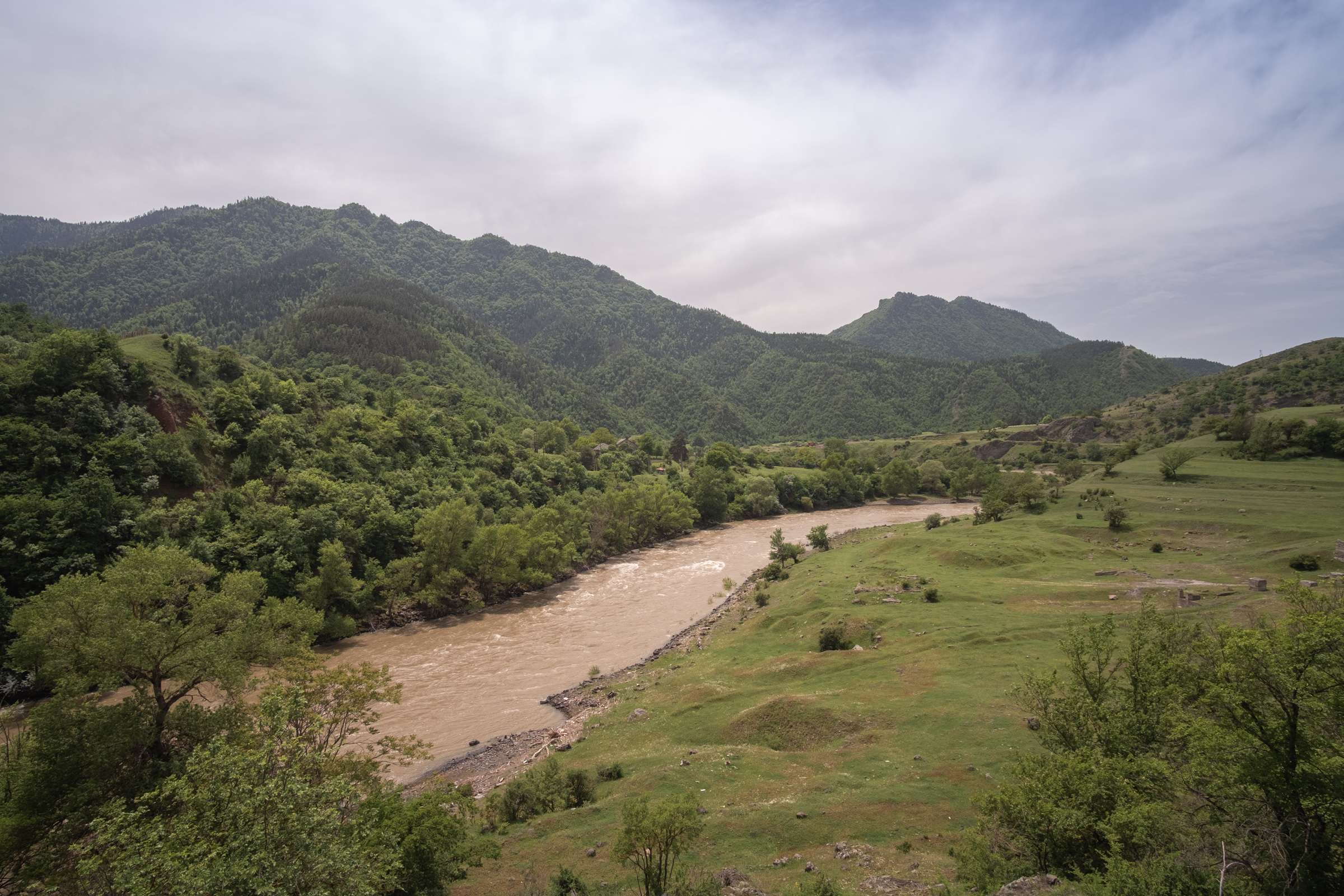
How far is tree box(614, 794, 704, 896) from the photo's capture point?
13789 mm

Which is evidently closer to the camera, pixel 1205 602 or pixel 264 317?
pixel 1205 602

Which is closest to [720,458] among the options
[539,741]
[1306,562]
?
[539,741]

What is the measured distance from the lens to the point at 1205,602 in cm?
2903

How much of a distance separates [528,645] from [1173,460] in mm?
78074

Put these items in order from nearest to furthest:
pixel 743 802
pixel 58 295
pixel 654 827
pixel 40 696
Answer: pixel 654 827 < pixel 743 802 < pixel 40 696 < pixel 58 295

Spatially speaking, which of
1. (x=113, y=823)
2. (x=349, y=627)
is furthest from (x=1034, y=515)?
(x=113, y=823)

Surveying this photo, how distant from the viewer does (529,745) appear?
30984 mm

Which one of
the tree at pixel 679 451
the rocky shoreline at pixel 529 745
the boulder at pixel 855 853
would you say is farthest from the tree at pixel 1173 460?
the tree at pixel 679 451

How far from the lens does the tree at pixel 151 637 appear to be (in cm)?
2120

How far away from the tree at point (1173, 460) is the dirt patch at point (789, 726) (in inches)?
2599

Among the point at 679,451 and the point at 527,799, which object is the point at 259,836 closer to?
the point at 527,799

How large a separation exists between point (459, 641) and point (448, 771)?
20.8m

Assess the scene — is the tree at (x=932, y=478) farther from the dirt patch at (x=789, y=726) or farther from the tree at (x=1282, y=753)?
the tree at (x=1282, y=753)

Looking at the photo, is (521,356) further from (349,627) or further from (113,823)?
(113,823)
